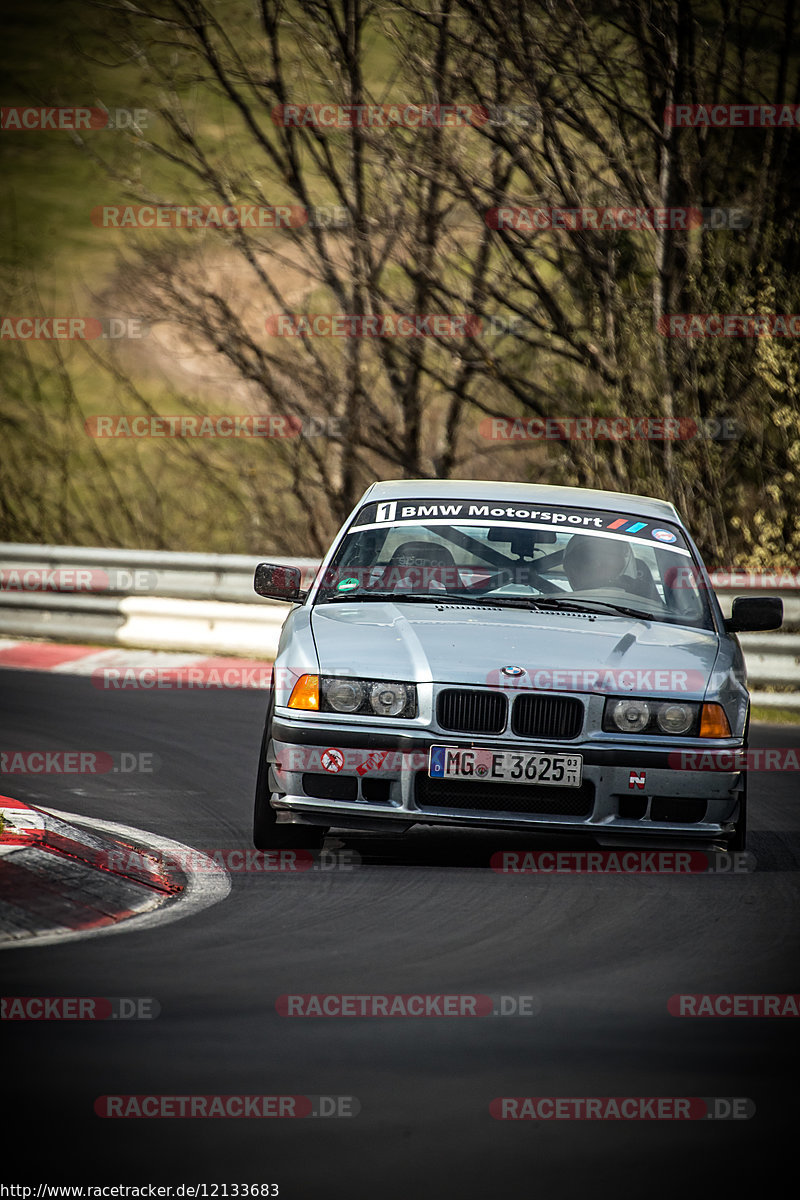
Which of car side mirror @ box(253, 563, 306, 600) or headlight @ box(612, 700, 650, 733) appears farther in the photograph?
car side mirror @ box(253, 563, 306, 600)

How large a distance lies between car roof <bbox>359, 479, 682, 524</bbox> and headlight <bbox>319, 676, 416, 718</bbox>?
1859mm

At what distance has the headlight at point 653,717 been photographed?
7.14m

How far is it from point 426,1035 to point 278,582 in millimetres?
3692

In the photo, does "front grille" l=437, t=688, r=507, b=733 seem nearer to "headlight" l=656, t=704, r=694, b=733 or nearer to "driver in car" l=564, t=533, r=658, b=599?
"headlight" l=656, t=704, r=694, b=733

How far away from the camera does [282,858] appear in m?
7.50

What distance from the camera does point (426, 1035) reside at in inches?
199

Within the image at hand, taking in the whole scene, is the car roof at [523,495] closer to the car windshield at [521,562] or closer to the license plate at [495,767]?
the car windshield at [521,562]

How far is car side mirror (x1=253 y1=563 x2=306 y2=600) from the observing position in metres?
8.42

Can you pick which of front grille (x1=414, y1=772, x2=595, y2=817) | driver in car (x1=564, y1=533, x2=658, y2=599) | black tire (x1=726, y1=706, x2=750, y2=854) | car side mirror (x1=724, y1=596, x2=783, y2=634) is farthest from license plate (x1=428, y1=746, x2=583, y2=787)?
car side mirror (x1=724, y1=596, x2=783, y2=634)

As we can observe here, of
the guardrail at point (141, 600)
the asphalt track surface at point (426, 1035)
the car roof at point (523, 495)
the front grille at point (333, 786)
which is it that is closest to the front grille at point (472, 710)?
the front grille at point (333, 786)

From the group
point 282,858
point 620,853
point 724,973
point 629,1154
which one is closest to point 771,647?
point 620,853

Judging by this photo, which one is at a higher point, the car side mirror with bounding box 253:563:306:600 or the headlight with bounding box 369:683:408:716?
the car side mirror with bounding box 253:563:306:600

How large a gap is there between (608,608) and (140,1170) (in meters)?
4.54

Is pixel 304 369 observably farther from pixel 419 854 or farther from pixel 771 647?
pixel 419 854
